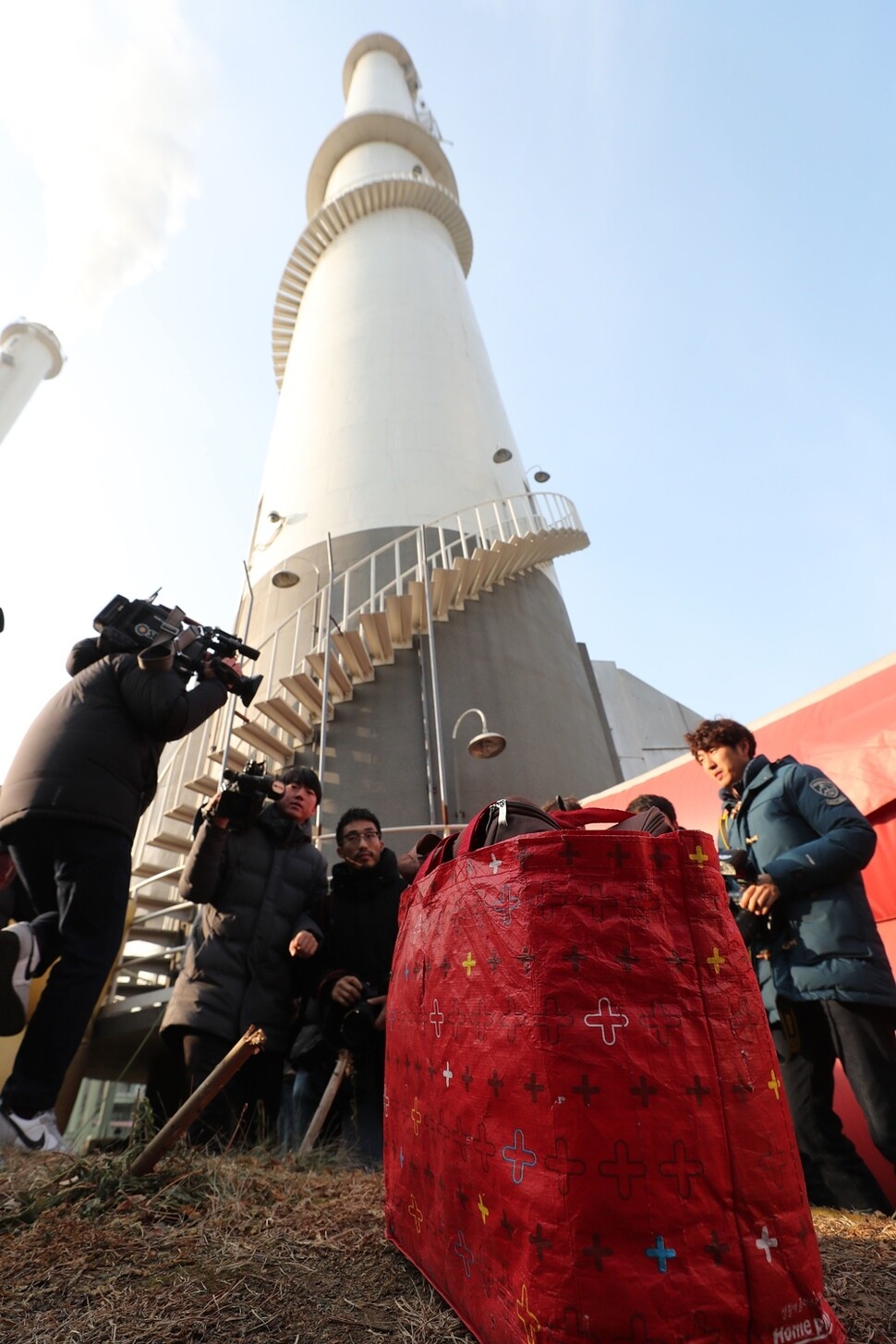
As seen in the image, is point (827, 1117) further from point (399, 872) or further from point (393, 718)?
point (393, 718)

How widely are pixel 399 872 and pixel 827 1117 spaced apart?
1886mm

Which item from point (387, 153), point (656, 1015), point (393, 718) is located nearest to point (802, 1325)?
point (656, 1015)

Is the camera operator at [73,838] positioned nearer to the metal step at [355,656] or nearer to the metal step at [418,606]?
the metal step at [355,656]

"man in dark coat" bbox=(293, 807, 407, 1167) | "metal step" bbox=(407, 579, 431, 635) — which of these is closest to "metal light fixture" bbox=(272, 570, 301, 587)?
"metal step" bbox=(407, 579, 431, 635)

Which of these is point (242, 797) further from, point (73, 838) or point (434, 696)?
point (434, 696)

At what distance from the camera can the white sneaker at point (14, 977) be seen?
2344 millimetres

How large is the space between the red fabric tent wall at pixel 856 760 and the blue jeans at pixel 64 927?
7.04ft

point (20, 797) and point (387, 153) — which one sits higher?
point (387, 153)

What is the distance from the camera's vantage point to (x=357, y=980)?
9.43 ft

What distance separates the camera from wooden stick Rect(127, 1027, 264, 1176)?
169 centimetres

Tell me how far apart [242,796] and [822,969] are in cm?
215

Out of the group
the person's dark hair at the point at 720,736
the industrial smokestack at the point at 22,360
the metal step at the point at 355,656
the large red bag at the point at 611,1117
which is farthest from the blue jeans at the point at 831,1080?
the industrial smokestack at the point at 22,360

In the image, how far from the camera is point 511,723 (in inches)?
276

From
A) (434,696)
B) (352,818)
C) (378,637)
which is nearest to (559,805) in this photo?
(352,818)
